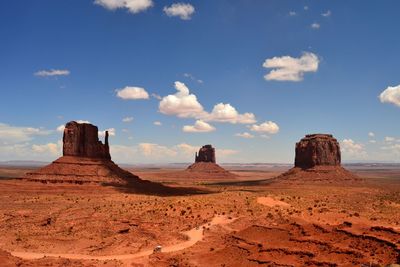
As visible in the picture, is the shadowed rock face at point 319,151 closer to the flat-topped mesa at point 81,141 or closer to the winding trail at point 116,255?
the flat-topped mesa at point 81,141

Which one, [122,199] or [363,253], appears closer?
[363,253]

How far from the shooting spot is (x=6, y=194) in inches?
2472

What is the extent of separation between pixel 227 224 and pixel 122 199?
2360 centimetres

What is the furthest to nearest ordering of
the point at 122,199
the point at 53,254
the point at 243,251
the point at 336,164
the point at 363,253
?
the point at 336,164
the point at 122,199
the point at 53,254
the point at 243,251
the point at 363,253

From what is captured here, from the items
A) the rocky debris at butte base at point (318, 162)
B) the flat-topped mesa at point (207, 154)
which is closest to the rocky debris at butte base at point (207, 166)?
the flat-topped mesa at point (207, 154)

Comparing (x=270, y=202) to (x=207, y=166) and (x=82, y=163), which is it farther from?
(x=207, y=166)

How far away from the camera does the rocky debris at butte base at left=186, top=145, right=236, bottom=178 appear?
16988cm

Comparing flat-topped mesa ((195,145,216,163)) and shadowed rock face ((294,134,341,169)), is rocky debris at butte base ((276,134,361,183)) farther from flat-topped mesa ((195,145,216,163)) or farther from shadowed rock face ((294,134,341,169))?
flat-topped mesa ((195,145,216,163))

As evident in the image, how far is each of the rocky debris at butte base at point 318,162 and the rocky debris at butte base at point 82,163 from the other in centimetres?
5291

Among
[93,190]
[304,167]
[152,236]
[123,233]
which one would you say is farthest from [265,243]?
[304,167]

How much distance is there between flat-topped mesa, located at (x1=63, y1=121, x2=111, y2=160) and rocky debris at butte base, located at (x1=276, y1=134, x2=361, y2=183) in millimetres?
55903

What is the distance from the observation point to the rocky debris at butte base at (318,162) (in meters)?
110

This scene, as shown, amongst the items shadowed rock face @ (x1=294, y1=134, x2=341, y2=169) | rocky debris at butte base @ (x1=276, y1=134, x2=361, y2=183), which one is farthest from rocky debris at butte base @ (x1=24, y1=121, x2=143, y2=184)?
shadowed rock face @ (x1=294, y1=134, x2=341, y2=169)

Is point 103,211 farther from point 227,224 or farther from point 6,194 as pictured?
point 6,194
